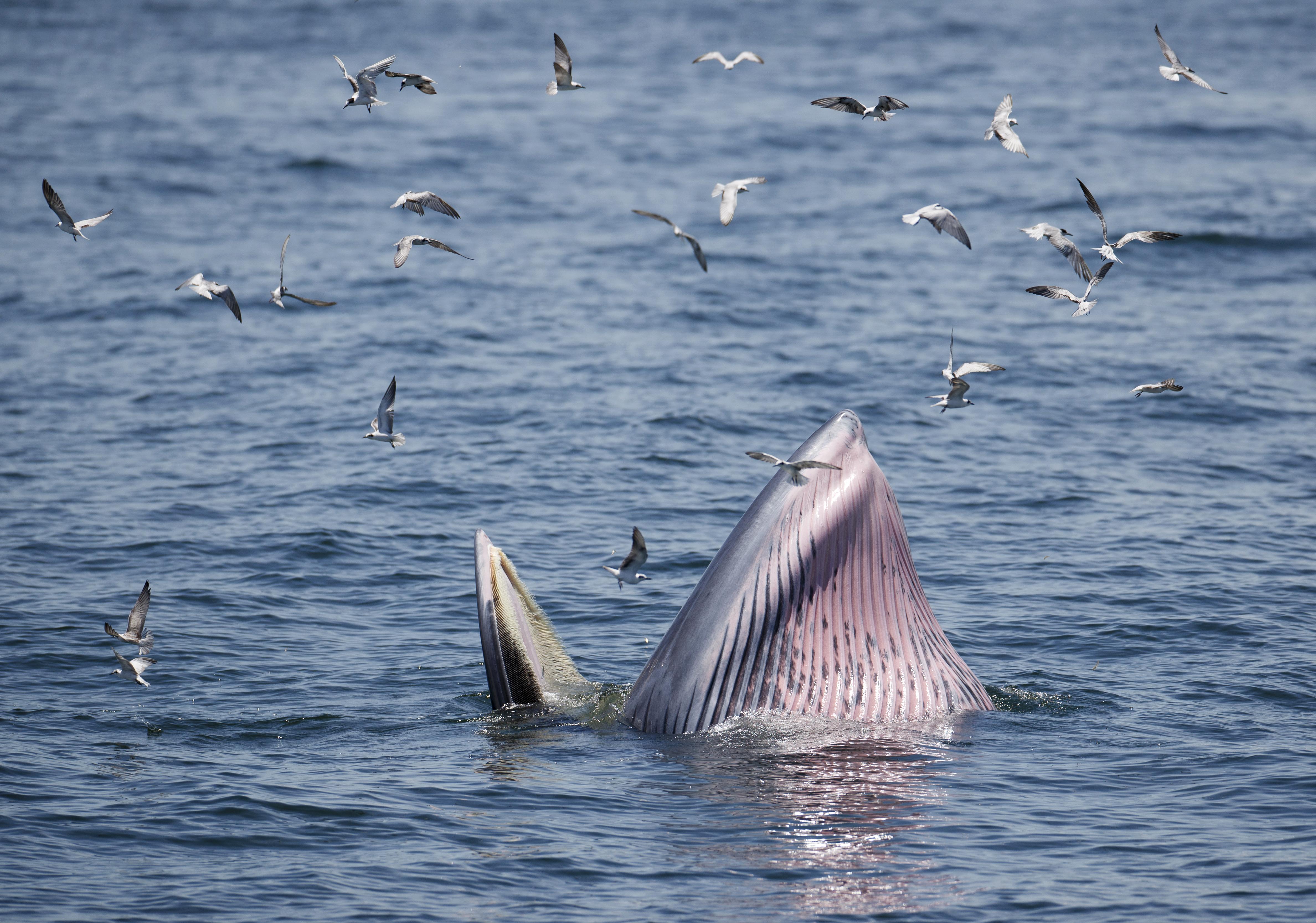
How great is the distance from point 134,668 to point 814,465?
A: 5732 millimetres

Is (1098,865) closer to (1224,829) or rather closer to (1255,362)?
(1224,829)

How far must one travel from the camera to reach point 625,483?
64.5ft

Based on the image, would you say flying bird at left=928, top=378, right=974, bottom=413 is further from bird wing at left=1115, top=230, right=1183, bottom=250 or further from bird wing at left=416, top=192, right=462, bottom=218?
bird wing at left=416, top=192, right=462, bottom=218

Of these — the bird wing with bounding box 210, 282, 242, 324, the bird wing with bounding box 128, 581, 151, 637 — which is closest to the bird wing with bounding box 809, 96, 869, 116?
the bird wing with bounding box 210, 282, 242, 324

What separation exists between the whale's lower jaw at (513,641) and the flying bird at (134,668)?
109 inches

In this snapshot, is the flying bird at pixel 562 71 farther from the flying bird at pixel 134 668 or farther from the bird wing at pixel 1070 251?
the flying bird at pixel 134 668

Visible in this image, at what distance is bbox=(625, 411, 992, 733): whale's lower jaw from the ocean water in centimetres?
34

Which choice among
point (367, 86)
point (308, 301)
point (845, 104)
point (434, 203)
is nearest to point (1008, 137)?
point (845, 104)

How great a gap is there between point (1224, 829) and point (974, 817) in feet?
5.45

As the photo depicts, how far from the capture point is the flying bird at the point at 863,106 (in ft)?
45.1

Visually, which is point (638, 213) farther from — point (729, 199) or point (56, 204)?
point (56, 204)

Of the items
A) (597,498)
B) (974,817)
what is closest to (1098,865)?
(974,817)

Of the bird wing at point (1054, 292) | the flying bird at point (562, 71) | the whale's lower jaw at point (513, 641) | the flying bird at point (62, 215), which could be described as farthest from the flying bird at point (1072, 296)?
the flying bird at point (62, 215)

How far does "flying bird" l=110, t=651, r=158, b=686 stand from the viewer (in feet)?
39.3
